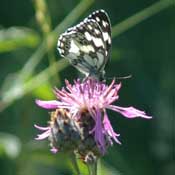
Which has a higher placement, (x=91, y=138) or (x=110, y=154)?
(x=110, y=154)

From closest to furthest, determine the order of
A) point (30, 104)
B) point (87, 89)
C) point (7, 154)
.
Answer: point (87, 89)
point (7, 154)
point (30, 104)

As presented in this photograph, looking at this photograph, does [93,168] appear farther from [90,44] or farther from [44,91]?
[44,91]

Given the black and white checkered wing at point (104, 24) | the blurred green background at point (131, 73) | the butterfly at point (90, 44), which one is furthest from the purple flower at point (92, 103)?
the blurred green background at point (131, 73)

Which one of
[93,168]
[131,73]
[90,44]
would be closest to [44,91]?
[90,44]

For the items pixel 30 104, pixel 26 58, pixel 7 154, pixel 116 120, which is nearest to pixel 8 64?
pixel 26 58

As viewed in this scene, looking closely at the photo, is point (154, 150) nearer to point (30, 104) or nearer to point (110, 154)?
point (110, 154)

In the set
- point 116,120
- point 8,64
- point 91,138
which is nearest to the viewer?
point 91,138

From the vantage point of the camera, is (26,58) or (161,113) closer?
(26,58)
